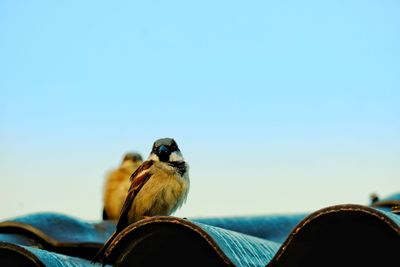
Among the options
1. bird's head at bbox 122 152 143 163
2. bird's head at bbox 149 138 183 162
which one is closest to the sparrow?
bird's head at bbox 122 152 143 163

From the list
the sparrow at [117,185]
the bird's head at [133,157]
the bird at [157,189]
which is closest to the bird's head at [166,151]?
the bird at [157,189]

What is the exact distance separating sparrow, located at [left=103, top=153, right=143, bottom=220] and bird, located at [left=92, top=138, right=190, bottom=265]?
12.4ft

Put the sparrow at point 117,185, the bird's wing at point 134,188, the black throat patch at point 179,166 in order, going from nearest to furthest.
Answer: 1. the bird's wing at point 134,188
2. the black throat patch at point 179,166
3. the sparrow at point 117,185

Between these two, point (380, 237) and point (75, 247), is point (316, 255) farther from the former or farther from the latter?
point (75, 247)

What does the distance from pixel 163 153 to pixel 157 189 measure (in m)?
0.23

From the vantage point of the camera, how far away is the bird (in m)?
Result: 4.25

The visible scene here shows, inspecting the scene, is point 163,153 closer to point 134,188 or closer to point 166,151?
point 166,151

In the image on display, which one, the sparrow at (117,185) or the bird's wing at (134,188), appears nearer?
the bird's wing at (134,188)

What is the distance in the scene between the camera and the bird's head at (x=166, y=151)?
4391 millimetres

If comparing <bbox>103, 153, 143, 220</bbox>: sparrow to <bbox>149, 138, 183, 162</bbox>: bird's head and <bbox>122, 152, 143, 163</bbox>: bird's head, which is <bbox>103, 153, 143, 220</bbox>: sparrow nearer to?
<bbox>122, 152, 143, 163</bbox>: bird's head

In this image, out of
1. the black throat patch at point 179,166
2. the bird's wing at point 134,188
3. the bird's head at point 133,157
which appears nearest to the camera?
the bird's wing at point 134,188

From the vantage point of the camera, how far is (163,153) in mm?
4398

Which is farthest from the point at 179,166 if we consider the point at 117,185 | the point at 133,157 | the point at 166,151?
the point at 133,157

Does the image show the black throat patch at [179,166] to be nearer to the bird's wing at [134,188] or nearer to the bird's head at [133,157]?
the bird's wing at [134,188]
